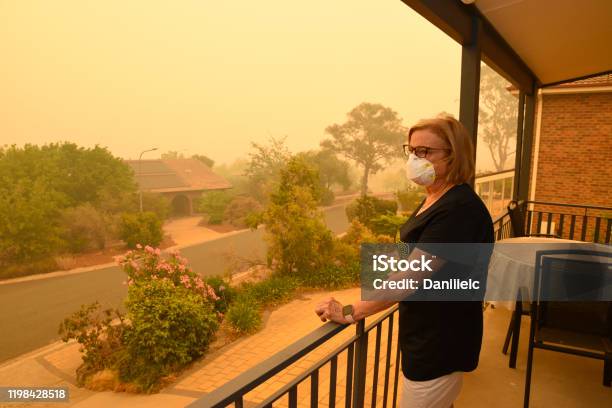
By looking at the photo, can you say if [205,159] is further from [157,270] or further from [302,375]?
[302,375]

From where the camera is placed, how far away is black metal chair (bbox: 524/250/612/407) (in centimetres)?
186

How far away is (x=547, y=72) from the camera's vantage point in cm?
530

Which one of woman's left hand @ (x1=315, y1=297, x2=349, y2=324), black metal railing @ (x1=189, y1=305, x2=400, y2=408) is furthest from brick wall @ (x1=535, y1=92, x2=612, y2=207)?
woman's left hand @ (x1=315, y1=297, x2=349, y2=324)

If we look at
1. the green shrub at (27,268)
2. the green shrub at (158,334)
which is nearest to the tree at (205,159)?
the green shrub at (27,268)

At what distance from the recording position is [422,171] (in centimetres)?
123

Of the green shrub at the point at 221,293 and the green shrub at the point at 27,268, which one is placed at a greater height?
the green shrub at the point at 221,293

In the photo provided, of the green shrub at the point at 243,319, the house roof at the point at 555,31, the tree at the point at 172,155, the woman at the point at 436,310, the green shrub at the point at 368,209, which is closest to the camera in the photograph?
the woman at the point at 436,310

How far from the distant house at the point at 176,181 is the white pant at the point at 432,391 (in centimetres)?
3737

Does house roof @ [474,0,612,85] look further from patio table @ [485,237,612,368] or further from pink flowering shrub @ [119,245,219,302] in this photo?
pink flowering shrub @ [119,245,219,302]

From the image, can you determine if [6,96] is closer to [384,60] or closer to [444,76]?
[384,60]

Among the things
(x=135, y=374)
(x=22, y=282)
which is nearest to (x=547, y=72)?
(x=135, y=374)

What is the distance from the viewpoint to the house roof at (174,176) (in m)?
37.7

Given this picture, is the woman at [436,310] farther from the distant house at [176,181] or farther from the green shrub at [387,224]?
the distant house at [176,181]

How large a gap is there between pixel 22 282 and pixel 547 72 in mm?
25224
